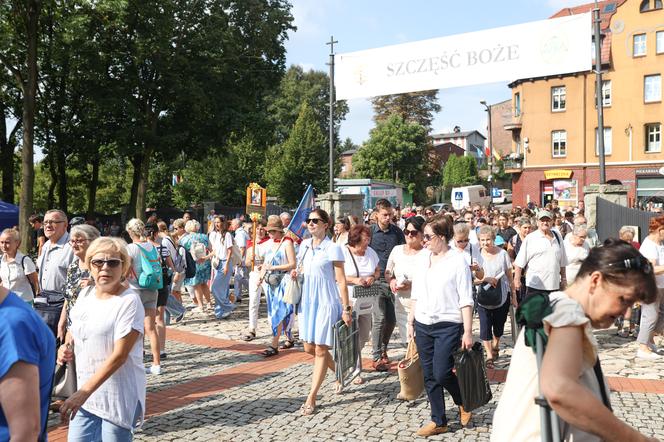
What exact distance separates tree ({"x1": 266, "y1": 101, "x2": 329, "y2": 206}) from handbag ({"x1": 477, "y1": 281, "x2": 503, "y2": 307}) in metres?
42.6

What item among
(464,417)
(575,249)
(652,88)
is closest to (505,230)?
(575,249)

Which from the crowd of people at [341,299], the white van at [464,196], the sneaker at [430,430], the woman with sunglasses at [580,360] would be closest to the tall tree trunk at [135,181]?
the crowd of people at [341,299]

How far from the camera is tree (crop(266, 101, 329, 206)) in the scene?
50.0 m

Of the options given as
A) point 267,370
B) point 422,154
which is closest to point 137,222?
point 267,370

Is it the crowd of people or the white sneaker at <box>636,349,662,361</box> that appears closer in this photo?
the crowd of people

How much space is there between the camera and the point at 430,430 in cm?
520

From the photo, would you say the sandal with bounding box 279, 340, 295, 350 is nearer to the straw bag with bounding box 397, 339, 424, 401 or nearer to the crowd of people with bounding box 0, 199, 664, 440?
the crowd of people with bounding box 0, 199, 664, 440

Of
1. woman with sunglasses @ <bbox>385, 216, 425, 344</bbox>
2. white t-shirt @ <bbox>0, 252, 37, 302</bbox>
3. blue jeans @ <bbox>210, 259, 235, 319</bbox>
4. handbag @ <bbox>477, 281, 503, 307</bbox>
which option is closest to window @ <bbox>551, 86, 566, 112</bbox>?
blue jeans @ <bbox>210, 259, 235, 319</bbox>

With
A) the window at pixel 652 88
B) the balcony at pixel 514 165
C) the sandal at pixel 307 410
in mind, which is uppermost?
the window at pixel 652 88

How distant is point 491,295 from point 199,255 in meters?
6.24

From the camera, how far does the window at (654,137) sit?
38188 mm

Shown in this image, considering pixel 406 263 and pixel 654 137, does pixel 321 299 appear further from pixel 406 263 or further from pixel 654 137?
pixel 654 137

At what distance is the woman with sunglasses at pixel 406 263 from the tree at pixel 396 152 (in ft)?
165

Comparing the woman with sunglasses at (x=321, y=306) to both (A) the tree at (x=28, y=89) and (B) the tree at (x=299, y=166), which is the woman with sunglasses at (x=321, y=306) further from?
(B) the tree at (x=299, y=166)
